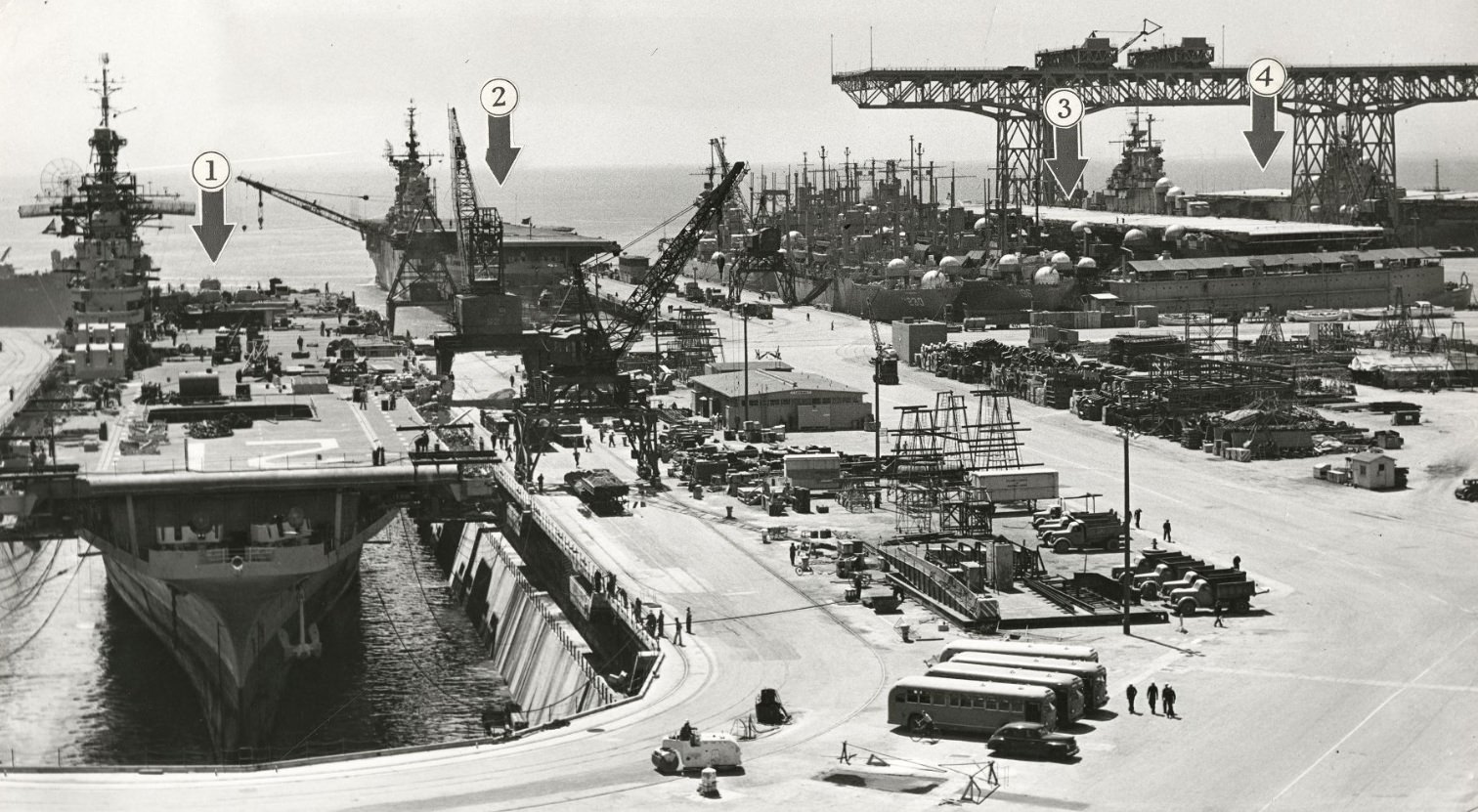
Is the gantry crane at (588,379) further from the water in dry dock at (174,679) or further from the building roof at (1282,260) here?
the building roof at (1282,260)

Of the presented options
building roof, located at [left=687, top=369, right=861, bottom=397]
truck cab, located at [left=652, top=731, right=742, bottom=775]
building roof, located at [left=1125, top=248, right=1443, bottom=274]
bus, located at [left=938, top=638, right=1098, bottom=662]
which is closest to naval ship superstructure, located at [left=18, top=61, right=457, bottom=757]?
truck cab, located at [left=652, top=731, right=742, bottom=775]

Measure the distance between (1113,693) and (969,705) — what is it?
4.68m

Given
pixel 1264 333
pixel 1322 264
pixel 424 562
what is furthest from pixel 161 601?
pixel 1322 264

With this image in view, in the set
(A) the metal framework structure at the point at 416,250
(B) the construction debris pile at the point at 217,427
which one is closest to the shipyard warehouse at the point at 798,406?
(B) the construction debris pile at the point at 217,427

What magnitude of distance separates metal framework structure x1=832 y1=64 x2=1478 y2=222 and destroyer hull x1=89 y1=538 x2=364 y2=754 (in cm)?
10180

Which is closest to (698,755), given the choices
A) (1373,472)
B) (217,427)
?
(217,427)

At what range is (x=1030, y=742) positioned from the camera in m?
37.9

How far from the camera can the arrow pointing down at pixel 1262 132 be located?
153 feet

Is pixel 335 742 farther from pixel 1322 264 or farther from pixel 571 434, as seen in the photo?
pixel 1322 264

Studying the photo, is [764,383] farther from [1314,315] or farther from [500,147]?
[1314,315]

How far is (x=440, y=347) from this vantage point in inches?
3543

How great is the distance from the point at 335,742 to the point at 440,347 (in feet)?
141

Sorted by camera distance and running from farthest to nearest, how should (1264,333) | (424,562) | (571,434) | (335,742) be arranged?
(1264,333)
(571,434)
(424,562)
(335,742)

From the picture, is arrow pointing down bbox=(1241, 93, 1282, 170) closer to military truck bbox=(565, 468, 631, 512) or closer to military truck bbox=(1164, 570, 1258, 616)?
military truck bbox=(1164, 570, 1258, 616)
